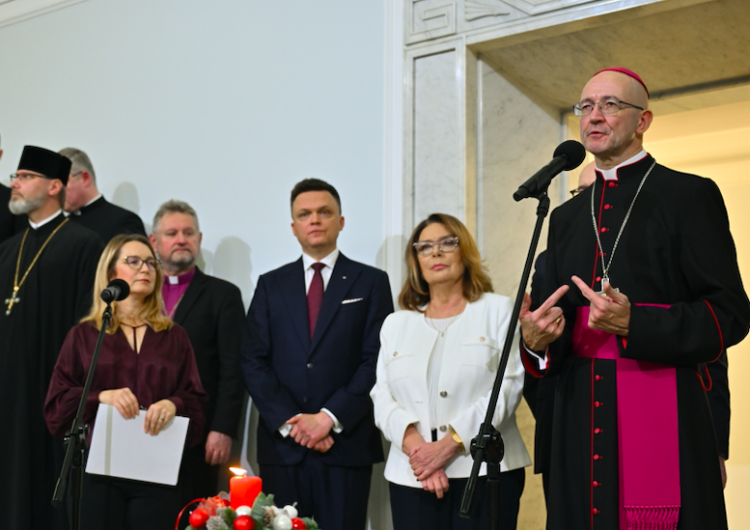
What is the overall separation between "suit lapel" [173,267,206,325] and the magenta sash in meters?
2.67

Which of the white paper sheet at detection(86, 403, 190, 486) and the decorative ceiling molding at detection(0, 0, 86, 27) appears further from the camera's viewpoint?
the decorative ceiling molding at detection(0, 0, 86, 27)

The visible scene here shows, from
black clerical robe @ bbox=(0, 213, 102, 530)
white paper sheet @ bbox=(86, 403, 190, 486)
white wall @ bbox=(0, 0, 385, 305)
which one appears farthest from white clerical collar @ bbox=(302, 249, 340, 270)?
black clerical robe @ bbox=(0, 213, 102, 530)

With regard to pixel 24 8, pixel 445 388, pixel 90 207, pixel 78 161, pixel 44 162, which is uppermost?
pixel 24 8

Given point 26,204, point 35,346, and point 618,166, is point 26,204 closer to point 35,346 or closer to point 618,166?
point 35,346

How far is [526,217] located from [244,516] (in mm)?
2836

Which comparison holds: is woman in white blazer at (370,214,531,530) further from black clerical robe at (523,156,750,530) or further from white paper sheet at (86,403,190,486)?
white paper sheet at (86,403,190,486)

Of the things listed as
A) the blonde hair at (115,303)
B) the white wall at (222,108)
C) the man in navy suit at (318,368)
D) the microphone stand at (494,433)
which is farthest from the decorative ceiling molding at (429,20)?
the microphone stand at (494,433)

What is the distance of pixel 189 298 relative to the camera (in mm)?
4457

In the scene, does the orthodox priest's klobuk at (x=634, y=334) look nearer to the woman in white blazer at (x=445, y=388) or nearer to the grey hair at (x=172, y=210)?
the woman in white blazer at (x=445, y=388)

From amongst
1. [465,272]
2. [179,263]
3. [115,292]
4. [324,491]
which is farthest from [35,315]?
[465,272]

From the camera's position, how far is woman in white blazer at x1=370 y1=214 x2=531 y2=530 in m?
3.11

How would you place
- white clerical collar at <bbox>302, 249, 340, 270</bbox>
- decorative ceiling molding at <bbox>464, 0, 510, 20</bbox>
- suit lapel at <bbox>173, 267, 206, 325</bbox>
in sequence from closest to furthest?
white clerical collar at <bbox>302, 249, 340, 270</bbox> < decorative ceiling molding at <bbox>464, 0, 510, 20</bbox> < suit lapel at <bbox>173, 267, 206, 325</bbox>

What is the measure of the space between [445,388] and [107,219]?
2.87 m

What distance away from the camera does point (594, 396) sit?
242cm
